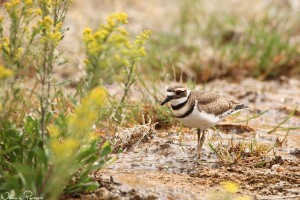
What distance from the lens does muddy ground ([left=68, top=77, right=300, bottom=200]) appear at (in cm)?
466

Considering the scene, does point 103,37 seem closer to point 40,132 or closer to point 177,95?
point 40,132

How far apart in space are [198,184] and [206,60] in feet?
13.5

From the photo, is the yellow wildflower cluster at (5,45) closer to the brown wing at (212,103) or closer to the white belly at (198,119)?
the white belly at (198,119)

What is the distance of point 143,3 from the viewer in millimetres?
11430

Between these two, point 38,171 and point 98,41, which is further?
point 38,171

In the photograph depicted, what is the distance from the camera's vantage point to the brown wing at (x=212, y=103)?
5348 millimetres

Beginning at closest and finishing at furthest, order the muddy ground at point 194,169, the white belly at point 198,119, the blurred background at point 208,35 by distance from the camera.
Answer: the muddy ground at point 194,169 → the white belly at point 198,119 → the blurred background at point 208,35

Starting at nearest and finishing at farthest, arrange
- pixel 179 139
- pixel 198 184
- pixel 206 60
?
pixel 198 184 → pixel 179 139 → pixel 206 60

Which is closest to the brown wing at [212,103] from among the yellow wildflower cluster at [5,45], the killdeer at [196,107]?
the killdeer at [196,107]

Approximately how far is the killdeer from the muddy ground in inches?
10.8

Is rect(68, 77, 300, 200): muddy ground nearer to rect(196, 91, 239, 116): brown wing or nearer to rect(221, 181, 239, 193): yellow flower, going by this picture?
rect(221, 181, 239, 193): yellow flower

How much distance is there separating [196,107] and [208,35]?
14.8 ft

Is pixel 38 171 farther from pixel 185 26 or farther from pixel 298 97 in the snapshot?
pixel 185 26

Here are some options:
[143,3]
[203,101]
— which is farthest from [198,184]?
[143,3]
